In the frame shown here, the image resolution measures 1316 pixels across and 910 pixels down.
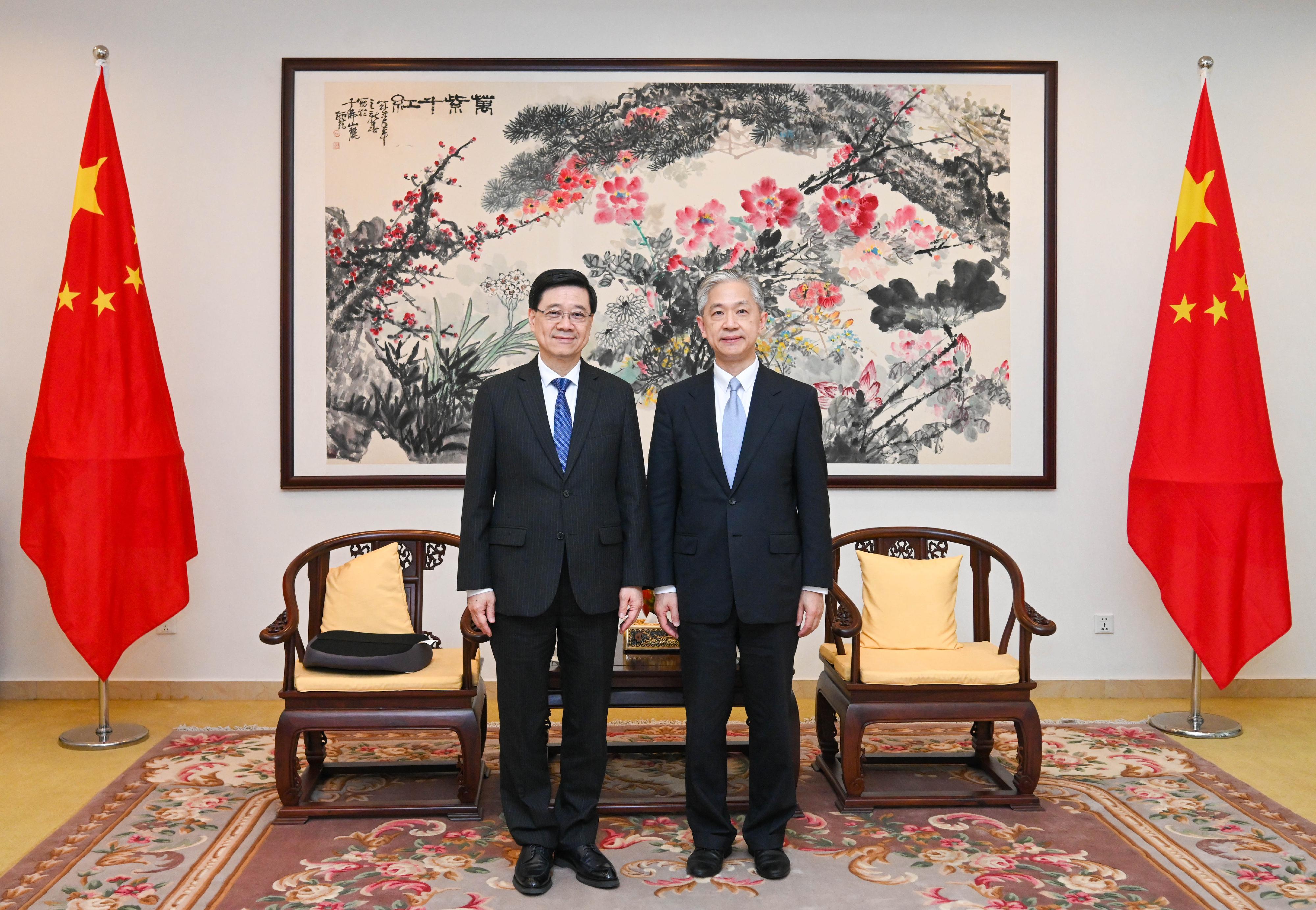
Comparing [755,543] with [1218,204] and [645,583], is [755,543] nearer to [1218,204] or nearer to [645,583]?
[645,583]

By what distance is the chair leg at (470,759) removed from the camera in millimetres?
3242

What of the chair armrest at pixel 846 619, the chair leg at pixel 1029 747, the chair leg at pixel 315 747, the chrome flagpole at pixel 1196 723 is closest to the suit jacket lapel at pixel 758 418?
the chair armrest at pixel 846 619

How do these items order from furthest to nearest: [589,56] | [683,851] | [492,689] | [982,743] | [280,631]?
[492,689]
[589,56]
[982,743]
[280,631]
[683,851]

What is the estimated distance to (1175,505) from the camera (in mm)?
4102

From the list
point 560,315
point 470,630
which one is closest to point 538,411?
point 560,315

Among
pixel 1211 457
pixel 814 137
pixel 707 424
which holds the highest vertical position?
pixel 814 137

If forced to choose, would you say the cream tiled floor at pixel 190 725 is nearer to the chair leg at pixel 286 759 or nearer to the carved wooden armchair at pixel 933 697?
the chair leg at pixel 286 759

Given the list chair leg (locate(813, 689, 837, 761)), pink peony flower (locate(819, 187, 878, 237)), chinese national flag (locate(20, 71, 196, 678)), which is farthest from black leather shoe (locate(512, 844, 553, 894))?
pink peony flower (locate(819, 187, 878, 237))

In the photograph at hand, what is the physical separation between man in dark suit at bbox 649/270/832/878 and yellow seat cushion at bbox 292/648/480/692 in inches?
34.3

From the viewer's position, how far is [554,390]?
288 centimetres

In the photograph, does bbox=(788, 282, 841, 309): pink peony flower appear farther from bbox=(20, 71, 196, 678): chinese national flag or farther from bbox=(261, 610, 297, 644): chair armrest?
bbox=(20, 71, 196, 678): chinese national flag

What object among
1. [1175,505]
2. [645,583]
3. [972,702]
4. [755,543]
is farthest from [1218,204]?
[645,583]

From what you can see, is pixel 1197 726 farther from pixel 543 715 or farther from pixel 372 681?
pixel 372 681

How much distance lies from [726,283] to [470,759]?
71.6 inches
